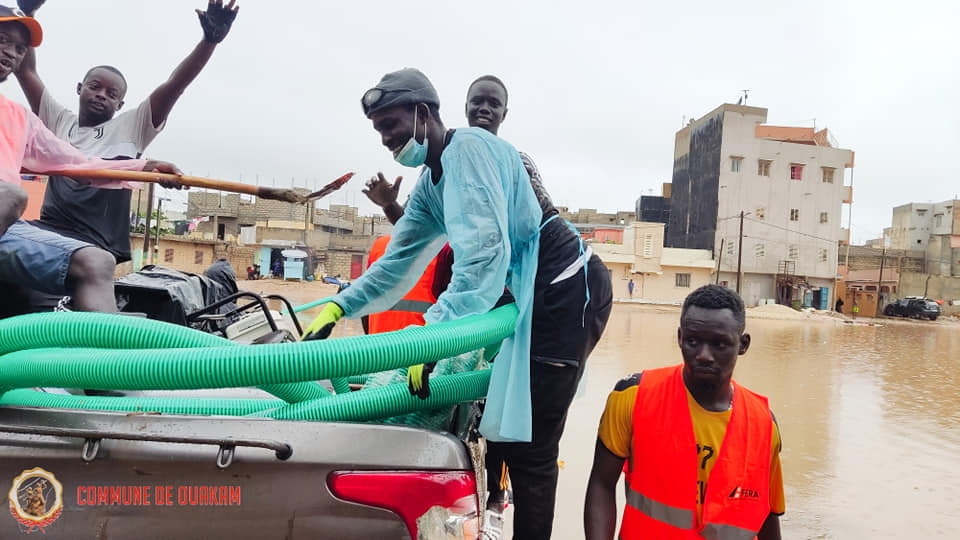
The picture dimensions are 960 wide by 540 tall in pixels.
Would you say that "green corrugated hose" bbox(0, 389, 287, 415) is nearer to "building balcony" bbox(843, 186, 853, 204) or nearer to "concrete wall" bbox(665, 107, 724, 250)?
"concrete wall" bbox(665, 107, 724, 250)

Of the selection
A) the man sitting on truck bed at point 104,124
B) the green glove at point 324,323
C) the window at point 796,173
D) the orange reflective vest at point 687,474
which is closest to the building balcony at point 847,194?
the window at point 796,173

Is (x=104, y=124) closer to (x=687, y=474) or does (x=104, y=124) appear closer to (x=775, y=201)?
(x=687, y=474)

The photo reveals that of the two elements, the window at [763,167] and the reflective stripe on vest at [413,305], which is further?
the window at [763,167]

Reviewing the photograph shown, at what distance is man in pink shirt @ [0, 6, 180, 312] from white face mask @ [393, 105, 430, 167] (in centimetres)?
122

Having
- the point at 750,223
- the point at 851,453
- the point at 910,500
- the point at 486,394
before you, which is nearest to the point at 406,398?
the point at 486,394

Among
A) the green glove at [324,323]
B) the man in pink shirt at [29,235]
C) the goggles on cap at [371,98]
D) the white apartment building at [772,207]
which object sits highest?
the white apartment building at [772,207]

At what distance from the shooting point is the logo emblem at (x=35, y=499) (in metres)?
1.21

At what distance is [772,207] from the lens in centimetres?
4028

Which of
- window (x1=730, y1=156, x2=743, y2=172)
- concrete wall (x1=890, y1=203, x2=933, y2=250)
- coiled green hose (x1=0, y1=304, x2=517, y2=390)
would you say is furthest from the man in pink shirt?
concrete wall (x1=890, y1=203, x2=933, y2=250)

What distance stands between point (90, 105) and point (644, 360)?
11.0m

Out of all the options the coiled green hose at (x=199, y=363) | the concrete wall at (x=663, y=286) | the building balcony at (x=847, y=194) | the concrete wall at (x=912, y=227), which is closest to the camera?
the coiled green hose at (x=199, y=363)

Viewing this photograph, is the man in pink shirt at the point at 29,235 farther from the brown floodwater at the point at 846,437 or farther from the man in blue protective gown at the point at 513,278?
the brown floodwater at the point at 846,437

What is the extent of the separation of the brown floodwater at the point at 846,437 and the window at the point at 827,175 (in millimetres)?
29328

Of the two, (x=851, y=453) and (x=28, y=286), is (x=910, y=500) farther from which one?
(x=28, y=286)
